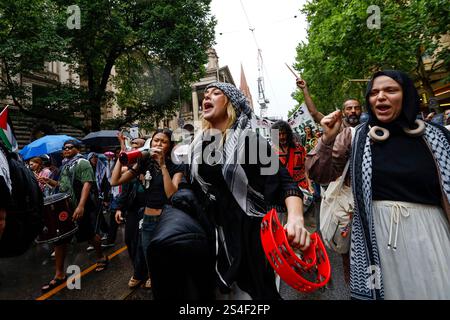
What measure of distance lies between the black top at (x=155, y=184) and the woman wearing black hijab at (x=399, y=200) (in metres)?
1.91

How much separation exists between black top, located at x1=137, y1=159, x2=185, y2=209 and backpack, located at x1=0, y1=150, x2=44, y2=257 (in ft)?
3.46

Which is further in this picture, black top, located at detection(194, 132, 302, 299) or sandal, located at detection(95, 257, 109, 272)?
sandal, located at detection(95, 257, 109, 272)

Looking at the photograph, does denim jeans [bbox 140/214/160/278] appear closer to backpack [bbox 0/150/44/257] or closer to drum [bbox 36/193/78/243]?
backpack [bbox 0/150/44/257]

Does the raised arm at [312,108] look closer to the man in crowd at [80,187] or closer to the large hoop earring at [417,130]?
the large hoop earring at [417,130]

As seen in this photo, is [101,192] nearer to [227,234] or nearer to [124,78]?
[227,234]

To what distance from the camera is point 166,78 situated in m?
14.7

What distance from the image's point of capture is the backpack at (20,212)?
2162mm

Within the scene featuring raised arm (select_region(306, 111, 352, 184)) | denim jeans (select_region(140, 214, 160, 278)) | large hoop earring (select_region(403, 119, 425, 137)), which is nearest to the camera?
large hoop earring (select_region(403, 119, 425, 137))

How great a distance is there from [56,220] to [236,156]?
3.19m

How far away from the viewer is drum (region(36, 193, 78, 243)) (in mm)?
3504

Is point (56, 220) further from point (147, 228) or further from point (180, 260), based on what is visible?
point (180, 260)

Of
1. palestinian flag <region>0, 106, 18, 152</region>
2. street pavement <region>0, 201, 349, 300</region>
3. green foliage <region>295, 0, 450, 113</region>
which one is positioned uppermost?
green foliage <region>295, 0, 450, 113</region>

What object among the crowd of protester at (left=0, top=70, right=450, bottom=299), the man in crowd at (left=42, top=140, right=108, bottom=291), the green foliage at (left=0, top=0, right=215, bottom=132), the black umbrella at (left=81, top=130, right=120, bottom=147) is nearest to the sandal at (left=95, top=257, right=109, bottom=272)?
the man in crowd at (left=42, top=140, right=108, bottom=291)
